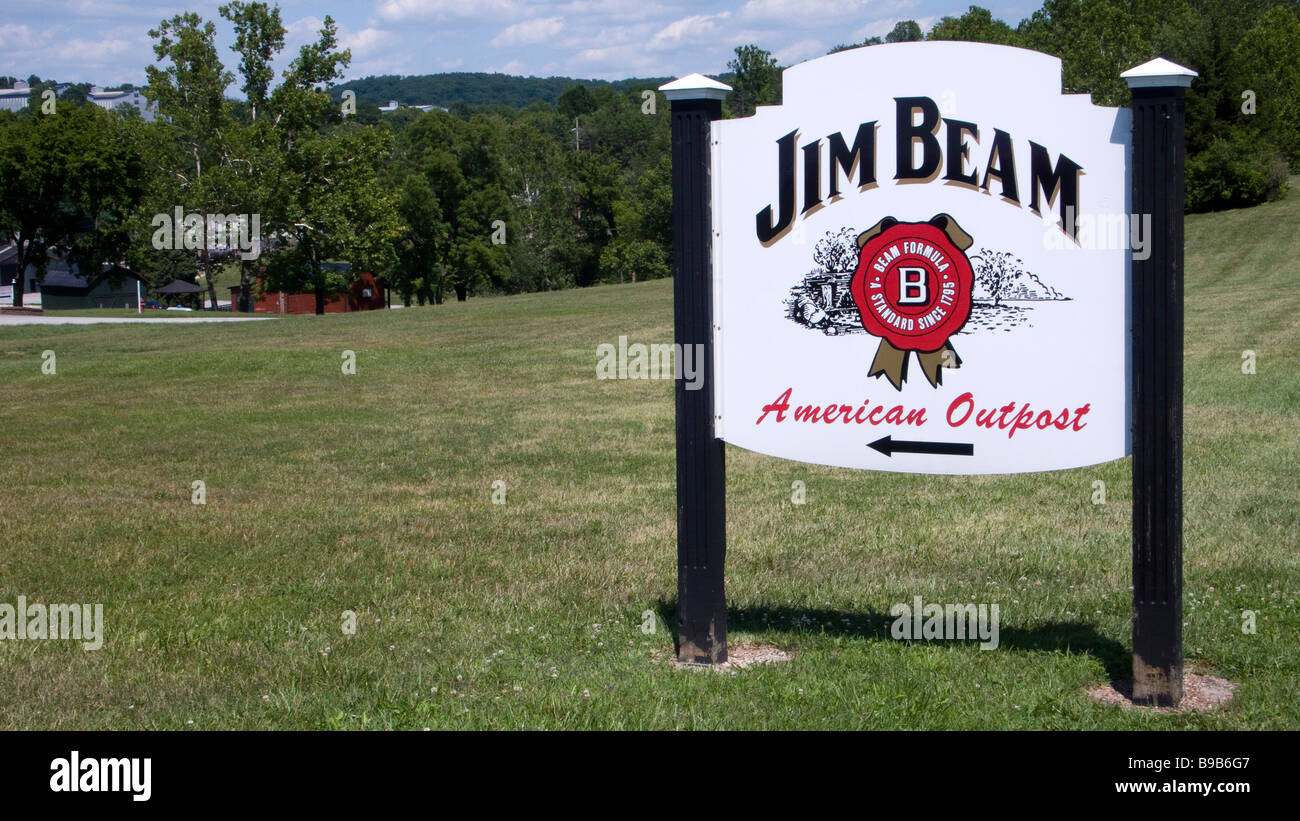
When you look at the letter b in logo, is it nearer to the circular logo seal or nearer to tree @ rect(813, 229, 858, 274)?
the circular logo seal

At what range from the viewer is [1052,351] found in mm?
5719

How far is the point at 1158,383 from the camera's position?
5422 mm

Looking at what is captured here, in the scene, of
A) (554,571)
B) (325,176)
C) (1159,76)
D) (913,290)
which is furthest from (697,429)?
(325,176)

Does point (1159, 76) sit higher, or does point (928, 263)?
point (1159, 76)

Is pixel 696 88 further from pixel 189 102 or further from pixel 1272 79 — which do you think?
pixel 1272 79

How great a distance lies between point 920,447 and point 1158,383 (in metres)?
1.13

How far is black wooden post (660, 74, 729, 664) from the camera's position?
606 cm

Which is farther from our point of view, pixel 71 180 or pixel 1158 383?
pixel 71 180

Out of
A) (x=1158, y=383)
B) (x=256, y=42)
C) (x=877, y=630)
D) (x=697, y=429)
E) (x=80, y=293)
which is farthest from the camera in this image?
(x=80, y=293)

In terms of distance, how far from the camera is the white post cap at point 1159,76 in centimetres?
522

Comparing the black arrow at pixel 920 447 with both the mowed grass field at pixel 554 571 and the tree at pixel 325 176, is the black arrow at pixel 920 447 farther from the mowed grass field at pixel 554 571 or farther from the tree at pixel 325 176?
the tree at pixel 325 176

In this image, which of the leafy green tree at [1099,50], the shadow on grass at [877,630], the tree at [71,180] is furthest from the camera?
the tree at [71,180]

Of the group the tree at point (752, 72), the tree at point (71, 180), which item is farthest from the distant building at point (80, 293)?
the tree at point (752, 72)

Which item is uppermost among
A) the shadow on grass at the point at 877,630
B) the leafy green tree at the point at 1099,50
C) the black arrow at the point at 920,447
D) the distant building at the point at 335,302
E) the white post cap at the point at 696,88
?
the leafy green tree at the point at 1099,50
